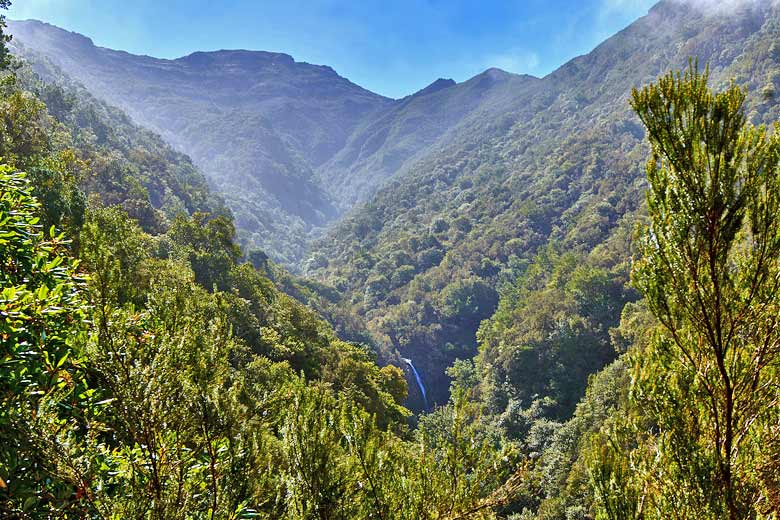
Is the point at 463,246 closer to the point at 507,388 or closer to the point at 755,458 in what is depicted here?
the point at 507,388

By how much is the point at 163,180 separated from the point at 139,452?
82982 millimetres

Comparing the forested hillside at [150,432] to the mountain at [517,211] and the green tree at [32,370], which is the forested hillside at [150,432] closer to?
the green tree at [32,370]

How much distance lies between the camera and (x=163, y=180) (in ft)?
252

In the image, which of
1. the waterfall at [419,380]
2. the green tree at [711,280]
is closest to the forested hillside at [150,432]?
the green tree at [711,280]

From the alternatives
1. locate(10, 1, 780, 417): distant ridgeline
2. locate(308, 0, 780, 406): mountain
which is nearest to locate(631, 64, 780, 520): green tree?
locate(10, 1, 780, 417): distant ridgeline

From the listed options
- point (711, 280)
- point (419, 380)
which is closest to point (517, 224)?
point (419, 380)

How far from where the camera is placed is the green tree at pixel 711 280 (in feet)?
12.0

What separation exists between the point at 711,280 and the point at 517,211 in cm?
10916

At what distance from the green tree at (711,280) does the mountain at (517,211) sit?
4321cm

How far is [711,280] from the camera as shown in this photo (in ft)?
12.9

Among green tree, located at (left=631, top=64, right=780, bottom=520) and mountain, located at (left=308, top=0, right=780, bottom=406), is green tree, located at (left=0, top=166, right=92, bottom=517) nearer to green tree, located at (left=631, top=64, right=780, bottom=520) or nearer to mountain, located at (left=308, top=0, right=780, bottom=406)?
green tree, located at (left=631, top=64, right=780, bottom=520)

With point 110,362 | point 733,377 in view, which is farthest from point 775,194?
point 110,362

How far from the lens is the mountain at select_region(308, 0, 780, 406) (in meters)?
78.4

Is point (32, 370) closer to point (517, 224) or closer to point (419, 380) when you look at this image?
point (419, 380)
